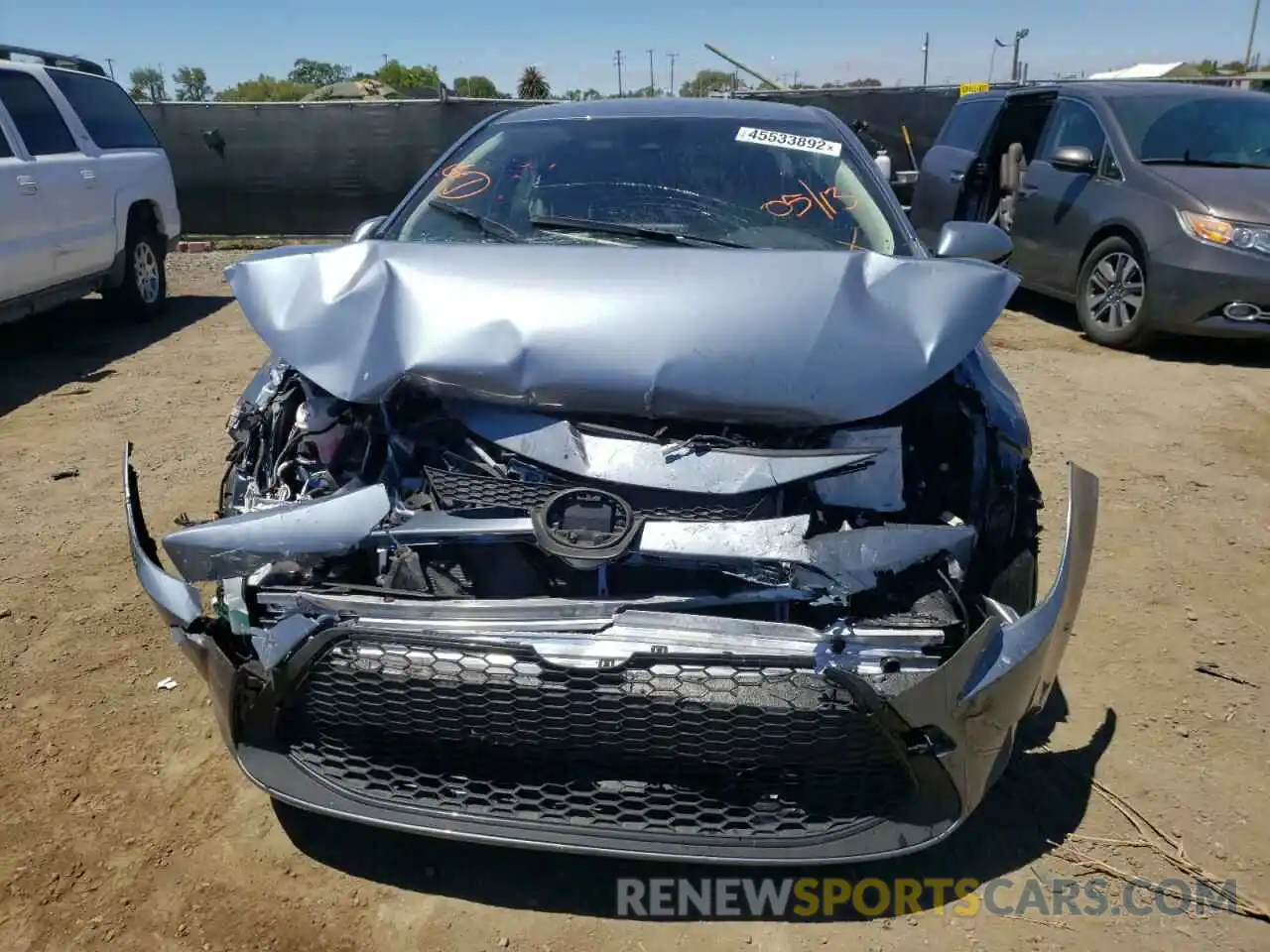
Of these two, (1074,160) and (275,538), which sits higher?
(1074,160)

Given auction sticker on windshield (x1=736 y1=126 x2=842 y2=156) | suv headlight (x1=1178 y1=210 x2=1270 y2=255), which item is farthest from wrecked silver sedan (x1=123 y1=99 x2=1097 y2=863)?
suv headlight (x1=1178 y1=210 x2=1270 y2=255)

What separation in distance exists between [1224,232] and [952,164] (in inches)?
109

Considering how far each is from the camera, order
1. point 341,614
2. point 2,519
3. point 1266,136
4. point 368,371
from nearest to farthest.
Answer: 1. point 341,614
2. point 368,371
3. point 2,519
4. point 1266,136

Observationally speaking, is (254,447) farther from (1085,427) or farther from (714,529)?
(1085,427)

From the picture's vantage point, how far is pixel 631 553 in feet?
6.52

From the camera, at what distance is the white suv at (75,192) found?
6109mm

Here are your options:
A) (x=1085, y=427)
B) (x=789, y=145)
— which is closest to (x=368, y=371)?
(x=789, y=145)

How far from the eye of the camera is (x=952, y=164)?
27.2ft

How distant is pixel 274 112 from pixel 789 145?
10034 mm

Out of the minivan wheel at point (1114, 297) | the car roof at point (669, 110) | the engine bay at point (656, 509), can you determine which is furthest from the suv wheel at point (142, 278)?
the minivan wheel at point (1114, 297)

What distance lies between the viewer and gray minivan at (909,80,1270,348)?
238 inches

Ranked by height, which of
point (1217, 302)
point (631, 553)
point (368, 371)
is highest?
point (368, 371)

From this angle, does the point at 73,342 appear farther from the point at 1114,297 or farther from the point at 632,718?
the point at 1114,297

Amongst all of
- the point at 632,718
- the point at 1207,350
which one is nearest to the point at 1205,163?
the point at 1207,350
